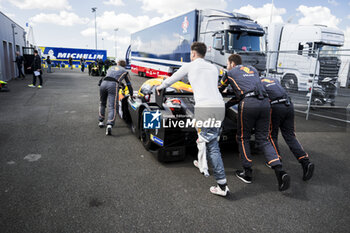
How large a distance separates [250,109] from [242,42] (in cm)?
730

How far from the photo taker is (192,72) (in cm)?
279

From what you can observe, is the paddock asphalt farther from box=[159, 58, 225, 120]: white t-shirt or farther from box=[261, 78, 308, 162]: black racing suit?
box=[159, 58, 225, 120]: white t-shirt

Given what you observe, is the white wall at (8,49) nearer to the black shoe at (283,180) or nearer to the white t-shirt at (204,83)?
the white t-shirt at (204,83)

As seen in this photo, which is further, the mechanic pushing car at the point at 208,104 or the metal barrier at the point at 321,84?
the metal barrier at the point at 321,84

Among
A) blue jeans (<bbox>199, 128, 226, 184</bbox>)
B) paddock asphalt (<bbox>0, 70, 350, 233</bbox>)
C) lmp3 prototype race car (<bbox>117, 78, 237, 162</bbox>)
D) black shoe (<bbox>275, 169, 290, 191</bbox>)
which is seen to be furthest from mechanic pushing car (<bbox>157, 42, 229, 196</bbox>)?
black shoe (<bbox>275, 169, 290, 191</bbox>)

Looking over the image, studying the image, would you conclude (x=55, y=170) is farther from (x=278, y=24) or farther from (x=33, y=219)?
(x=278, y=24)

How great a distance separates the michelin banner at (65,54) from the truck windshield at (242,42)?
27699 millimetres

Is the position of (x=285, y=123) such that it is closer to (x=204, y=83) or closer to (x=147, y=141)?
(x=204, y=83)

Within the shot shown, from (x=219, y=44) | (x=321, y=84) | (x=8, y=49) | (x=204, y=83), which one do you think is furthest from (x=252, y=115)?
(x=8, y=49)

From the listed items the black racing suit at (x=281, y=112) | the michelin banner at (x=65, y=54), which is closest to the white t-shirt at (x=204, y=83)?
the black racing suit at (x=281, y=112)

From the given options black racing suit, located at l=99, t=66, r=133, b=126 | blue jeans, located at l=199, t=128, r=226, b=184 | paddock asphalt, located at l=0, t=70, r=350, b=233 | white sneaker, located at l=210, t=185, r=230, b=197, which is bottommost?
paddock asphalt, located at l=0, t=70, r=350, b=233

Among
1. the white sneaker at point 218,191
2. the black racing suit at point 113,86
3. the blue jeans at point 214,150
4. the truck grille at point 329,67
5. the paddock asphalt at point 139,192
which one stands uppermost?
the truck grille at point 329,67

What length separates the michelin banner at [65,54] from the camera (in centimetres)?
3151

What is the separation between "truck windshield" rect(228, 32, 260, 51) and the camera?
30.8 ft
